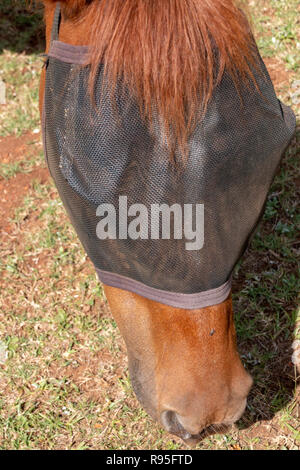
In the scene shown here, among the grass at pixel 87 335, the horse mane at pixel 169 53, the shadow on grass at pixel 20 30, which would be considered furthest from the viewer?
the shadow on grass at pixel 20 30

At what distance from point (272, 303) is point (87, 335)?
89 centimetres

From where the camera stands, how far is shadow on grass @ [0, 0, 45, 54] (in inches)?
172

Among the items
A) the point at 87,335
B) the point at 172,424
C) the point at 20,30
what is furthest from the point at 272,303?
the point at 20,30

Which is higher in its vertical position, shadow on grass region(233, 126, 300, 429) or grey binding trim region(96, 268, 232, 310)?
grey binding trim region(96, 268, 232, 310)

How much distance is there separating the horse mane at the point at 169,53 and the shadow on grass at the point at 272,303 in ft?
4.82

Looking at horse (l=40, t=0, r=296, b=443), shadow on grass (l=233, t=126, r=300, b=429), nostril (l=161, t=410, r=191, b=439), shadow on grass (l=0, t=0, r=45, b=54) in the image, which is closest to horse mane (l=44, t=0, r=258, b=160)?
horse (l=40, t=0, r=296, b=443)

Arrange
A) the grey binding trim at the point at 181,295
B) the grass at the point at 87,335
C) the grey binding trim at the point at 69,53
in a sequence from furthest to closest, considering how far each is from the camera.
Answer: the grass at the point at 87,335
the grey binding trim at the point at 181,295
the grey binding trim at the point at 69,53

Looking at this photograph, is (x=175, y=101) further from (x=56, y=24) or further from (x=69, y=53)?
(x=56, y=24)

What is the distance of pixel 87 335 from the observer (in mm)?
2742

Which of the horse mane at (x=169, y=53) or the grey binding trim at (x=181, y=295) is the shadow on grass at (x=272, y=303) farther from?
the horse mane at (x=169, y=53)

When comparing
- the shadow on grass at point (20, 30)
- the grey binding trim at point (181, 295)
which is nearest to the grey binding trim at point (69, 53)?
the grey binding trim at point (181, 295)

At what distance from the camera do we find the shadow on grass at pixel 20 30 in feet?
14.3

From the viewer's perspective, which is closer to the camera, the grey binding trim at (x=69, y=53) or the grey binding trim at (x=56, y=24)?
the grey binding trim at (x=69, y=53)

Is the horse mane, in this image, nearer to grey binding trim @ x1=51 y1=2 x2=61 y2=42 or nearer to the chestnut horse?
the chestnut horse
